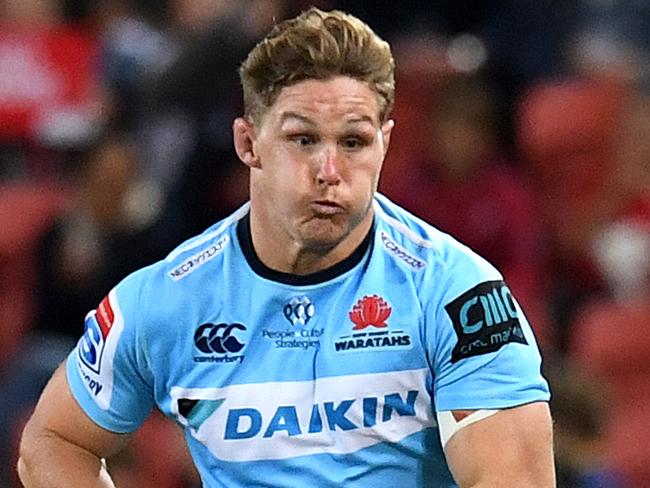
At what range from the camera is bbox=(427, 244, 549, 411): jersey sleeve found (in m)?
3.70

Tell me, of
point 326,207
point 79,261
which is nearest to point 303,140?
point 326,207

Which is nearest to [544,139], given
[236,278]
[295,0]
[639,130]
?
[639,130]

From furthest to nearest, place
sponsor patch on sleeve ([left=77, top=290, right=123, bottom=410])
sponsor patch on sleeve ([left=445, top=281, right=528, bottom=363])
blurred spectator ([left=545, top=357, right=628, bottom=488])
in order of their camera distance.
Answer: blurred spectator ([left=545, top=357, right=628, bottom=488]) → sponsor patch on sleeve ([left=77, top=290, right=123, bottom=410]) → sponsor patch on sleeve ([left=445, top=281, right=528, bottom=363])

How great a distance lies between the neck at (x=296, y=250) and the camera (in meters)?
3.96

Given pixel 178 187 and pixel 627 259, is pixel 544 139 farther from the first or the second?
pixel 178 187

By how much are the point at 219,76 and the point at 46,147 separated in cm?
85

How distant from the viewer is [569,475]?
17.4 ft

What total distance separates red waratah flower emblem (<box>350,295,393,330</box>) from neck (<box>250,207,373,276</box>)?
0.13 meters

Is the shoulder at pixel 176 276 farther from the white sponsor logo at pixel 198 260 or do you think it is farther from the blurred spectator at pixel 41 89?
the blurred spectator at pixel 41 89

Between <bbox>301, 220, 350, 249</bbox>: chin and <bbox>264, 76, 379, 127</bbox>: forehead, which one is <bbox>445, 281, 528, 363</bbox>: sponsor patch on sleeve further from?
<bbox>264, 76, 379, 127</bbox>: forehead

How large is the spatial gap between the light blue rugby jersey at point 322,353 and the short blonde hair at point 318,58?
1.18ft

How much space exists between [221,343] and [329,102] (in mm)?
607

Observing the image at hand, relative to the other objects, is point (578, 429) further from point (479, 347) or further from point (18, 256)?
point (18, 256)

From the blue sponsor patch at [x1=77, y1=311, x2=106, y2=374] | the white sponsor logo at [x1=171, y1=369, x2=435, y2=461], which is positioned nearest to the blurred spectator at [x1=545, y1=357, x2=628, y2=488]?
the white sponsor logo at [x1=171, y1=369, x2=435, y2=461]
